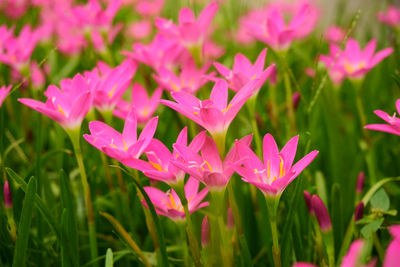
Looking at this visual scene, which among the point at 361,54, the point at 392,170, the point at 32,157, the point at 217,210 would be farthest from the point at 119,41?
the point at 217,210

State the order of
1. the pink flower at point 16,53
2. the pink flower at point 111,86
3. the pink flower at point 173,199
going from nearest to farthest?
the pink flower at point 173,199
the pink flower at point 111,86
the pink flower at point 16,53

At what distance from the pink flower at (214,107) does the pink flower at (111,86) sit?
0.18m

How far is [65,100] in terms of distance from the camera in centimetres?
71

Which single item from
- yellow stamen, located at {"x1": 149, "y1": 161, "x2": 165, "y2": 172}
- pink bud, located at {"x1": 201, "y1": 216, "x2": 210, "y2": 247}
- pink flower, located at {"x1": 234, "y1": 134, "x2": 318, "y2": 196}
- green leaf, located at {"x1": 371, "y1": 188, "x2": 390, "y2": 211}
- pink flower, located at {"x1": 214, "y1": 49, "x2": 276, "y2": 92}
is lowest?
pink bud, located at {"x1": 201, "y1": 216, "x2": 210, "y2": 247}

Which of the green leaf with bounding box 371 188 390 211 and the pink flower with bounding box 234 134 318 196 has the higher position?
the pink flower with bounding box 234 134 318 196

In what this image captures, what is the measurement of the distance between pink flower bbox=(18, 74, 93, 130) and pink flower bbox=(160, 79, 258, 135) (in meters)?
0.15

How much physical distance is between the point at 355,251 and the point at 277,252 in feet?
0.77

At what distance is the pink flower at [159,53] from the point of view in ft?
3.09

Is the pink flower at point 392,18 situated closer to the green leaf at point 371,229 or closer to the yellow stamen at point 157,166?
the green leaf at point 371,229

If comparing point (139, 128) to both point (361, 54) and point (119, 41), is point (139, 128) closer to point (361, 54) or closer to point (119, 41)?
point (361, 54)

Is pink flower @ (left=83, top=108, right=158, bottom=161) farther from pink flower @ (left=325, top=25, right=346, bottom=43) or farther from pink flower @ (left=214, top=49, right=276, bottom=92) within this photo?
pink flower @ (left=325, top=25, right=346, bottom=43)

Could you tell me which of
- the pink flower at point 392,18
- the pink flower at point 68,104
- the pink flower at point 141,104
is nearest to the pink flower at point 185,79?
the pink flower at point 141,104

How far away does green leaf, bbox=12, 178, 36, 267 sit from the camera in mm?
577

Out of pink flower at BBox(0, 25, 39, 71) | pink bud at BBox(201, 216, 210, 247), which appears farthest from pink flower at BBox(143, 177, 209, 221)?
pink flower at BBox(0, 25, 39, 71)
